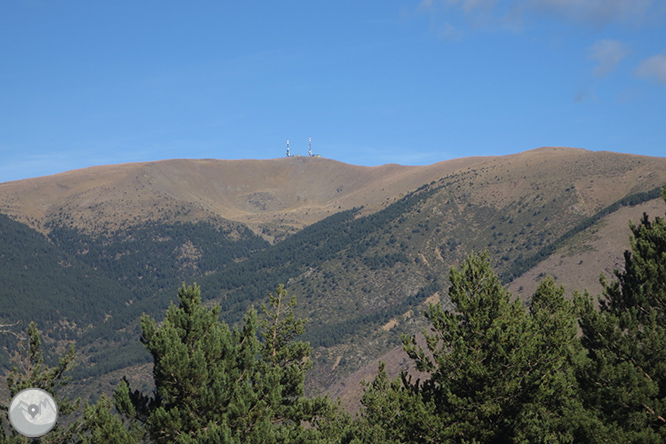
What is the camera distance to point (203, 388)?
24.0m

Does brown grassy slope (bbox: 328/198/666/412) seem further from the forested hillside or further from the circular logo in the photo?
the circular logo

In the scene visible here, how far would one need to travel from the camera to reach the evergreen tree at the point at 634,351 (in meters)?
21.9

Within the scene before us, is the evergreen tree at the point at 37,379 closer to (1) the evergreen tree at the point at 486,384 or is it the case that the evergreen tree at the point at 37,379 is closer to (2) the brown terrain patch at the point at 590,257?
(1) the evergreen tree at the point at 486,384

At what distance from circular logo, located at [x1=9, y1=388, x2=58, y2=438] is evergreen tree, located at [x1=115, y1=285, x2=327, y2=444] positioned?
10.6 m

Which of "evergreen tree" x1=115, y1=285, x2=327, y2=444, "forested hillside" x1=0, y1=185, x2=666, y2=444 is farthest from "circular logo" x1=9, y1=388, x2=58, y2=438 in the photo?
"forested hillside" x1=0, y1=185, x2=666, y2=444

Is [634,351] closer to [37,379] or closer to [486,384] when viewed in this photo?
[486,384]

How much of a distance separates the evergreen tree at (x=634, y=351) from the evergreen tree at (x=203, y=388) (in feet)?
35.3

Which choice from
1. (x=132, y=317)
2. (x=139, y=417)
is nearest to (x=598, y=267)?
(x=139, y=417)

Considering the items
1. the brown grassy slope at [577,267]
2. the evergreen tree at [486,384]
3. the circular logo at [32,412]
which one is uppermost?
the circular logo at [32,412]

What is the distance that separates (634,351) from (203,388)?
47.9ft

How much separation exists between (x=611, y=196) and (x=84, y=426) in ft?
469

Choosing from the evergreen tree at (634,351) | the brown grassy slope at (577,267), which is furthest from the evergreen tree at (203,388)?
the brown grassy slope at (577,267)

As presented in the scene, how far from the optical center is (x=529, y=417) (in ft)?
75.4

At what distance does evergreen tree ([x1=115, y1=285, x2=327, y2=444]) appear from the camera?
23750 mm
